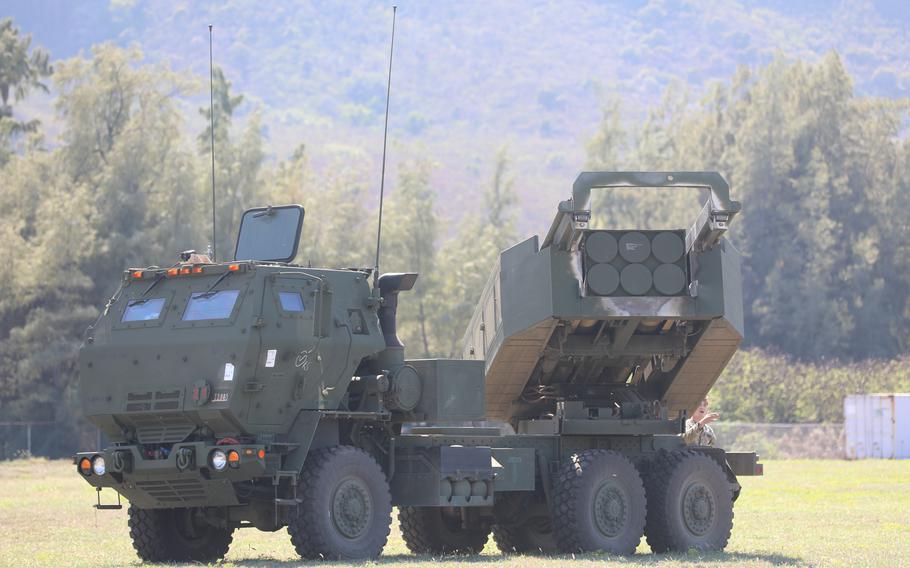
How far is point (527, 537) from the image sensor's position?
792 inches

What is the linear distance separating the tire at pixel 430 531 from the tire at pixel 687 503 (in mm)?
2422

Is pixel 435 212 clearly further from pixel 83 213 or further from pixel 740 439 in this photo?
pixel 740 439

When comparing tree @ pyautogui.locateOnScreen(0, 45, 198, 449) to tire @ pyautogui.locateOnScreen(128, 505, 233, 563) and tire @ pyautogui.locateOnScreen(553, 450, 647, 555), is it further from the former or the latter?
tire @ pyautogui.locateOnScreen(553, 450, 647, 555)

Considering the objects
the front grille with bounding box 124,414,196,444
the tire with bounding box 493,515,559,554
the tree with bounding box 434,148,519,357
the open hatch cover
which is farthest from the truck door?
the tree with bounding box 434,148,519,357

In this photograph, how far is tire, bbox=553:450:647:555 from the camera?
18266 mm

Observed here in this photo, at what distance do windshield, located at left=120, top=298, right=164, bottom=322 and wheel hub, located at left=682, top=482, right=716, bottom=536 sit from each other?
6666mm

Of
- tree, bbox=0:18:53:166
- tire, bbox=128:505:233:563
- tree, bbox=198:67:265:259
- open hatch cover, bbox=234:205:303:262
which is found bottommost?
tire, bbox=128:505:233:563

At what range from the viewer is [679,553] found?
18781 mm

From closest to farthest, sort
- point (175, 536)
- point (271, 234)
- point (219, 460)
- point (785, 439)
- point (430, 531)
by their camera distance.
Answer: point (219, 460) < point (175, 536) < point (271, 234) < point (430, 531) < point (785, 439)

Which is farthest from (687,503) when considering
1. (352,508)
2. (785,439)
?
(785,439)

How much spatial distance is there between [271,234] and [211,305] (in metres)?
1.85

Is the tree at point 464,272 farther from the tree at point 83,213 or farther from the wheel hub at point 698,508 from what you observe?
the wheel hub at point 698,508

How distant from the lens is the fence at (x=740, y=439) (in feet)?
184

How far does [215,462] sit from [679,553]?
19.4 ft
